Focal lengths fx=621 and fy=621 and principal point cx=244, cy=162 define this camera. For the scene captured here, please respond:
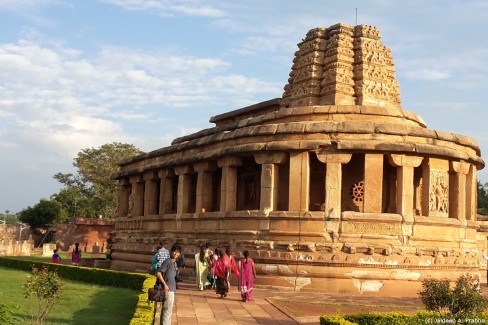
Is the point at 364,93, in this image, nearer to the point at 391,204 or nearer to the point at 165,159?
the point at 391,204

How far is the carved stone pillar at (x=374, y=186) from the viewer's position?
15.8 metres

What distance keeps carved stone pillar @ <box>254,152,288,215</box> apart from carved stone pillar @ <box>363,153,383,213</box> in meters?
2.27

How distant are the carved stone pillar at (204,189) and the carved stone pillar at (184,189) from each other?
0.93 metres

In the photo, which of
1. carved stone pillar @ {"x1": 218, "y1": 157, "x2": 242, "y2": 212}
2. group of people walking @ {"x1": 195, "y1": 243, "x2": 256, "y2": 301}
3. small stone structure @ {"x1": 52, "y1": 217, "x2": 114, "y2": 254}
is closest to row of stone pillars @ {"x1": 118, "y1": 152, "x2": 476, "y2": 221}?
carved stone pillar @ {"x1": 218, "y1": 157, "x2": 242, "y2": 212}

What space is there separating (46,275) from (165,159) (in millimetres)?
11805

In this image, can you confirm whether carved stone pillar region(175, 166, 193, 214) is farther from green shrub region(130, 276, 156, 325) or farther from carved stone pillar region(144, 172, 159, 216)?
green shrub region(130, 276, 156, 325)

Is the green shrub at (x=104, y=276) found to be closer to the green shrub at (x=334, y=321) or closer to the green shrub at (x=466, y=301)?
the green shrub at (x=334, y=321)

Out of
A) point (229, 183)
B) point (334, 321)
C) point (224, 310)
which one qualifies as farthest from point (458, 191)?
point (334, 321)

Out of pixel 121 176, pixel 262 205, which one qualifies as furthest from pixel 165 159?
pixel 262 205

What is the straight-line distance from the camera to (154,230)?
22047 mm

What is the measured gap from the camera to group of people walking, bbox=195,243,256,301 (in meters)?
13.4

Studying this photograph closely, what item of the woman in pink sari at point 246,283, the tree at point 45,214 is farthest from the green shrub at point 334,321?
the tree at point 45,214

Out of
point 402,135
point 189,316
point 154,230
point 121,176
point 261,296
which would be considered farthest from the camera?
point 121,176

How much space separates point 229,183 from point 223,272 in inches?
170
